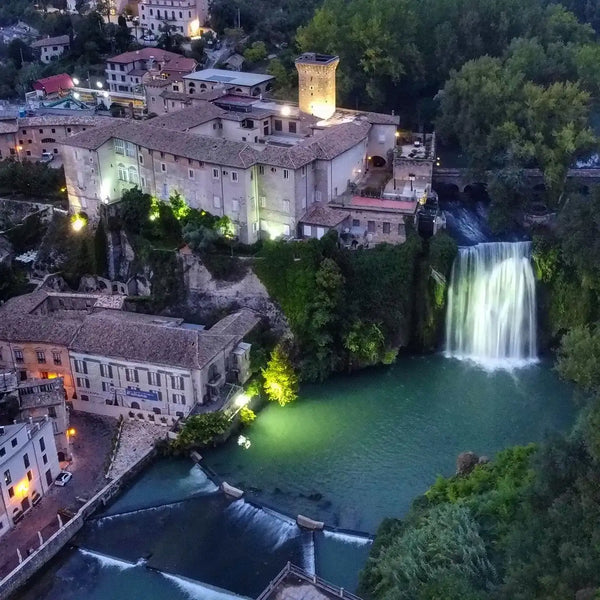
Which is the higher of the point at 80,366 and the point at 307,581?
the point at 80,366

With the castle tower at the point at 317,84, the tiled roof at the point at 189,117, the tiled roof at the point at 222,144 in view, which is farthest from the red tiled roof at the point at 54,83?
the castle tower at the point at 317,84

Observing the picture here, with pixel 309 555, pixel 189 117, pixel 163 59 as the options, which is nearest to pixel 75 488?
pixel 309 555

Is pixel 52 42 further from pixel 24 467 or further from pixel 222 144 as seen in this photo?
pixel 24 467

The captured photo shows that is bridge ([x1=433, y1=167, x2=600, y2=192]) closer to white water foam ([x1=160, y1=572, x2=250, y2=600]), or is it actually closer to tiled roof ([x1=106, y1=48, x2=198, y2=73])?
tiled roof ([x1=106, y1=48, x2=198, y2=73])

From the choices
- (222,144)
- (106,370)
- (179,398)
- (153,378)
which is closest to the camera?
(153,378)

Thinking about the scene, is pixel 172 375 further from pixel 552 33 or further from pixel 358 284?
pixel 552 33

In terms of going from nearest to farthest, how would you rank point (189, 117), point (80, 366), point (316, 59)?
1. point (80, 366)
2. point (189, 117)
3. point (316, 59)

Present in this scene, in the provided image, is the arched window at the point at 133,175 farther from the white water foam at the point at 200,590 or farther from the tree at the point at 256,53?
the tree at the point at 256,53

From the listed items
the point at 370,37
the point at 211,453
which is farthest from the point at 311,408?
the point at 370,37
